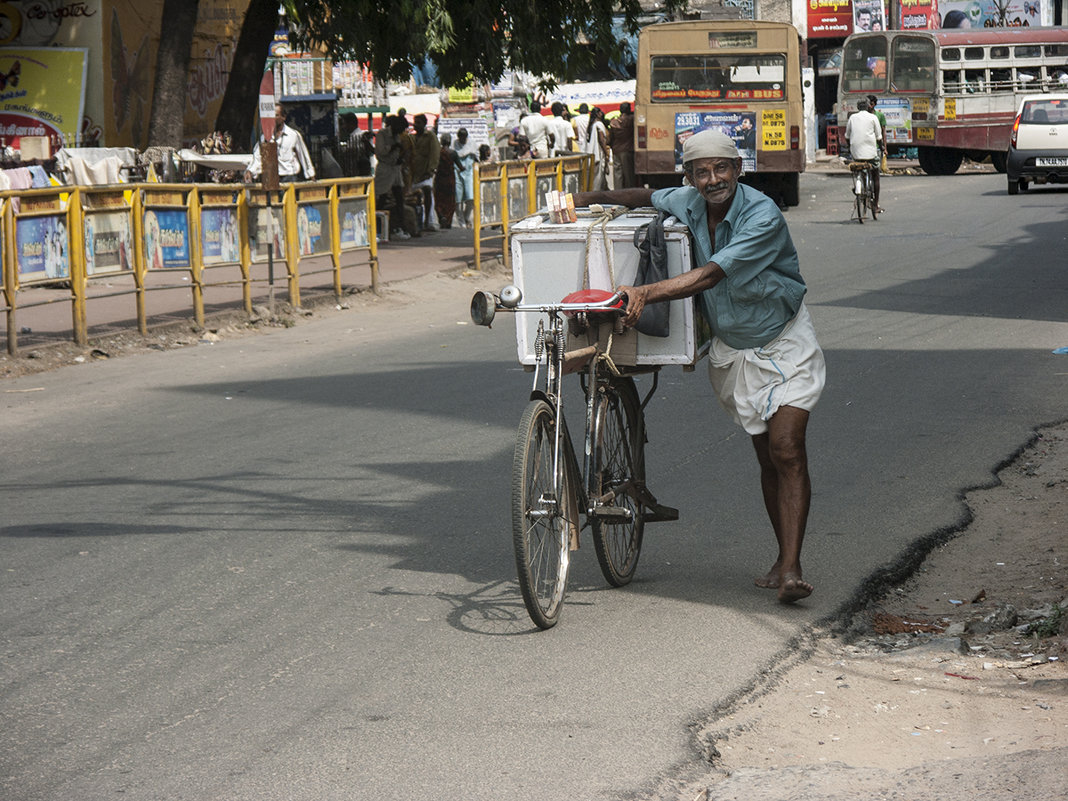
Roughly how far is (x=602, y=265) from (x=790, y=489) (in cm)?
108

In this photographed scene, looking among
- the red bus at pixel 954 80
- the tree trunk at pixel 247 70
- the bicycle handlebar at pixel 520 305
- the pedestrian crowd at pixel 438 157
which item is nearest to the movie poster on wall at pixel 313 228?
the pedestrian crowd at pixel 438 157

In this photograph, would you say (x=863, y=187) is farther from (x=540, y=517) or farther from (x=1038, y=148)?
(x=540, y=517)

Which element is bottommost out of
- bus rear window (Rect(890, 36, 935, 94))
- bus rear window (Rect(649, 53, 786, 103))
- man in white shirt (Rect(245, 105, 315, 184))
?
man in white shirt (Rect(245, 105, 315, 184))

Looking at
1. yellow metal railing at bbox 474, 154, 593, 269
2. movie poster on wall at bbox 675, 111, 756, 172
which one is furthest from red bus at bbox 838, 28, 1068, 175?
yellow metal railing at bbox 474, 154, 593, 269

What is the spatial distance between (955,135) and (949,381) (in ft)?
92.7

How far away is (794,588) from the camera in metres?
5.26

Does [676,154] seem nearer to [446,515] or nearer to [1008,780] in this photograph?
[446,515]

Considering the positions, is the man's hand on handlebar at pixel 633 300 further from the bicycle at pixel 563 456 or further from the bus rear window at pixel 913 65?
the bus rear window at pixel 913 65

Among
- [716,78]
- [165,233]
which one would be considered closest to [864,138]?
[716,78]

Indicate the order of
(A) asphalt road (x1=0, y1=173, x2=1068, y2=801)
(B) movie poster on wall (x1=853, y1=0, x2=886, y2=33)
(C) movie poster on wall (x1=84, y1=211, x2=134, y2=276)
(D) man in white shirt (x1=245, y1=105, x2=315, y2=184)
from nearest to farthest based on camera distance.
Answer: (A) asphalt road (x1=0, y1=173, x2=1068, y2=801) → (C) movie poster on wall (x1=84, y1=211, x2=134, y2=276) → (D) man in white shirt (x1=245, y1=105, x2=315, y2=184) → (B) movie poster on wall (x1=853, y1=0, x2=886, y2=33)

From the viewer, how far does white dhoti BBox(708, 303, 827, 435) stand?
17.1 ft

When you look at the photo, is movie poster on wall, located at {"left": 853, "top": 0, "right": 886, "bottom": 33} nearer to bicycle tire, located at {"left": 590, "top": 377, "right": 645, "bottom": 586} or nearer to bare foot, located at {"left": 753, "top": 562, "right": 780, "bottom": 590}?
bicycle tire, located at {"left": 590, "top": 377, "right": 645, "bottom": 586}

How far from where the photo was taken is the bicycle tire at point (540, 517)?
4699 millimetres

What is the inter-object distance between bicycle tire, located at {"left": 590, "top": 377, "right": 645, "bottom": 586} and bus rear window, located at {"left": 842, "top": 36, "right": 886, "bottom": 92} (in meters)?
34.2
